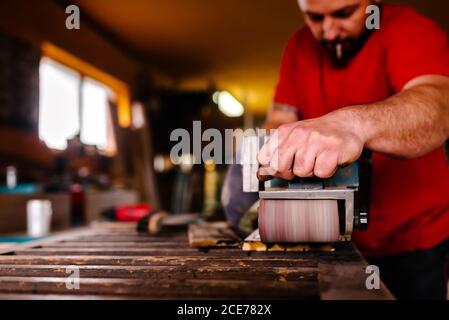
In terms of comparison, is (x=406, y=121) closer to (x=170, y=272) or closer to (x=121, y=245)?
(x=170, y=272)

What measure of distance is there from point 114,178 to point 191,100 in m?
2.98

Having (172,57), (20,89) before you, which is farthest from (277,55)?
(20,89)

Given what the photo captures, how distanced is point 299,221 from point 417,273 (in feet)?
2.44

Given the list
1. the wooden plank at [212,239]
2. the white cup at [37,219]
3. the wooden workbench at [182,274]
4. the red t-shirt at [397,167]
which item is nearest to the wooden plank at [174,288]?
the wooden workbench at [182,274]

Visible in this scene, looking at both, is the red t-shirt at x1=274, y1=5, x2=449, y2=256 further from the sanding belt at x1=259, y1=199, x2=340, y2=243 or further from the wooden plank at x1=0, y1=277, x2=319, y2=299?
the wooden plank at x1=0, y1=277, x2=319, y2=299

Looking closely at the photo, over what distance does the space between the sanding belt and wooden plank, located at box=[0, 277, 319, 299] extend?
281mm

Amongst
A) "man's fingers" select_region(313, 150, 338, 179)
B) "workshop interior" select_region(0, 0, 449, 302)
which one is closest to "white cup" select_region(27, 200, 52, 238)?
"workshop interior" select_region(0, 0, 449, 302)

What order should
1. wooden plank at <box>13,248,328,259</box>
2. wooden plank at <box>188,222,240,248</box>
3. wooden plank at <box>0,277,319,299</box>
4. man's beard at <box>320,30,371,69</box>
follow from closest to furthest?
wooden plank at <box>0,277,319,299</box>
wooden plank at <box>13,248,328,259</box>
wooden plank at <box>188,222,240,248</box>
man's beard at <box>320,30,371,69</box>

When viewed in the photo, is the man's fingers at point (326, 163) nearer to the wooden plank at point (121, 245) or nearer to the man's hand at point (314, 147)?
the man's hand at point (314, 147)

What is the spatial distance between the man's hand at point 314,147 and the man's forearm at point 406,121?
0.13ft

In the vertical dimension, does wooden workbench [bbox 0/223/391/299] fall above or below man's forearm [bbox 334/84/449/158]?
below

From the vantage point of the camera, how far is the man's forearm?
42.9 inches

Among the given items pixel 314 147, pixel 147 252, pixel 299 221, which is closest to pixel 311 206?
pixel 299 221

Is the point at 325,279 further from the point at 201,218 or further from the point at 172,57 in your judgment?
the point at 172,57
